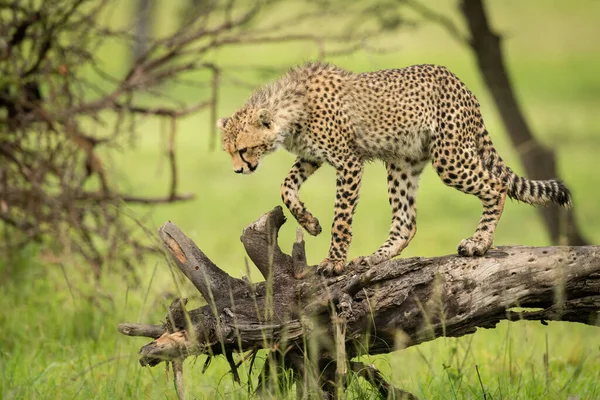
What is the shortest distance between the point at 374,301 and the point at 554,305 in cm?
89

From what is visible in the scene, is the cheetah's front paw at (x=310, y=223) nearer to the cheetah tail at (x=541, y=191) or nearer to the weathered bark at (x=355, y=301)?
the weathered bark at (x=355, y=301)

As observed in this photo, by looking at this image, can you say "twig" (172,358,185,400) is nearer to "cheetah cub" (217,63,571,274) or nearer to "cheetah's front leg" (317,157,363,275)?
"cheetah's front leg" (317,157,363,275)

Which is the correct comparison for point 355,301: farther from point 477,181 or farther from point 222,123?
point 222,123

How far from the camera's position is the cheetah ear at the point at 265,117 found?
4918 mm

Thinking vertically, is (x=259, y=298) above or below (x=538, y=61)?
below

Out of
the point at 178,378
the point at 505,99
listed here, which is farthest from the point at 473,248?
the point at 505,99

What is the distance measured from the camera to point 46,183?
7.11m

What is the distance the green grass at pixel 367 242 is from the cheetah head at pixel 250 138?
76 cm

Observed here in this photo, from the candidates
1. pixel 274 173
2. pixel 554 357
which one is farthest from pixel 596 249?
pixel 274 173

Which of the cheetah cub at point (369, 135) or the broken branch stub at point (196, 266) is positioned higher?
the cheetah cub at point (369, 135)

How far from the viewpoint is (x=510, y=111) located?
8.88 meters

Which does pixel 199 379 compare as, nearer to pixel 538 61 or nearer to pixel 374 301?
pixel 374 301

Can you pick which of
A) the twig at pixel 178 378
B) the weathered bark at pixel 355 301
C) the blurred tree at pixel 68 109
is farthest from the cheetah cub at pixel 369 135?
the blurred tree at pixel 68 109

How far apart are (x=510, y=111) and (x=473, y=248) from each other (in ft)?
15.4
